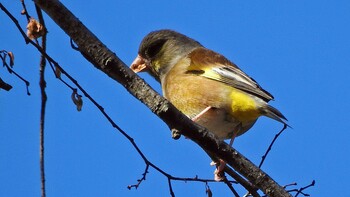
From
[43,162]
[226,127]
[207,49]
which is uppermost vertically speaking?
[207,49]

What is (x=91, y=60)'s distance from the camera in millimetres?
2996

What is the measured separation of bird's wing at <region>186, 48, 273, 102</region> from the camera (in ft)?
17.9

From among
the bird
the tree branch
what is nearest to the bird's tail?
the bird

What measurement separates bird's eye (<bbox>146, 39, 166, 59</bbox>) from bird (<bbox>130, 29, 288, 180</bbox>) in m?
0.05

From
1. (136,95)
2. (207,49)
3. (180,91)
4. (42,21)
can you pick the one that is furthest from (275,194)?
(207,49)

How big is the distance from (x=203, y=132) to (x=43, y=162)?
0.95m

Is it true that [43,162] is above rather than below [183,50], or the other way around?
below

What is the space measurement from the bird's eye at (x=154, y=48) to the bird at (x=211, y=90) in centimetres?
5

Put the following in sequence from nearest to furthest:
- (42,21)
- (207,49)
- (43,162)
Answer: (43,162) → (42,21) → (207,49)

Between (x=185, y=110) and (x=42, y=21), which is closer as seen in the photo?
(x=42, y=21)

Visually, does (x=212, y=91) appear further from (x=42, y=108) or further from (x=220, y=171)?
(x=42, y=108)

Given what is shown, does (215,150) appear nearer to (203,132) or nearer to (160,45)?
(203,132)

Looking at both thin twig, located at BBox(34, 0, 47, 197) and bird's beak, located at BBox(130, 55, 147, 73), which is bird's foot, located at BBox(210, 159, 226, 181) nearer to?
thin twig, located at BBox(34, 0, 47, 197)

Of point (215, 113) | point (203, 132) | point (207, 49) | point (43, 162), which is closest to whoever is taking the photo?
point (43, 162)
